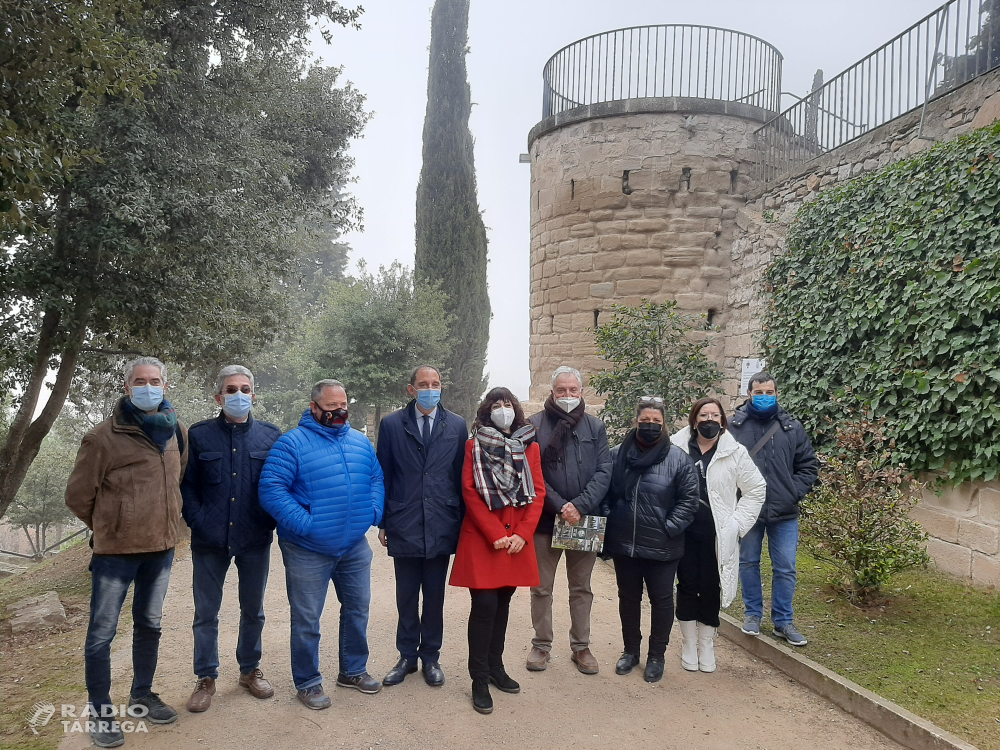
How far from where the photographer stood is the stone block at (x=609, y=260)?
10.4 metres

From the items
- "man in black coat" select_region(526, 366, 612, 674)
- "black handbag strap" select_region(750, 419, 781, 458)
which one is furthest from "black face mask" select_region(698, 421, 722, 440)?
"man in black coat" select_region(526, 366, 612, 674)

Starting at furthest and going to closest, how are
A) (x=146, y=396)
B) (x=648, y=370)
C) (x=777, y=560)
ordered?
(x=648, y=370), (x=777, y=560), (x=146, y=396)

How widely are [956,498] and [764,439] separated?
2426mm

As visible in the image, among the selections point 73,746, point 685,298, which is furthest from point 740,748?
point 685,298

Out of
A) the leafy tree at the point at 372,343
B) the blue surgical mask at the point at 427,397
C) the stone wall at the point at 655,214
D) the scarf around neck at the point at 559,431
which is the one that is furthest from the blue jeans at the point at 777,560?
the leafy tree at the point at 372,343

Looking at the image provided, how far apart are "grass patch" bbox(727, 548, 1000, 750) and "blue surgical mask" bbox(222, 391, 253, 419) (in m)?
3.76

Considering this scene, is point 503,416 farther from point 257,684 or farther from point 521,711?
point 257,684

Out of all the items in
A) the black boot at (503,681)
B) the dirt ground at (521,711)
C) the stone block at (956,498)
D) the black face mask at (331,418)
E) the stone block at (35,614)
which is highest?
the black face mask at (331,418)

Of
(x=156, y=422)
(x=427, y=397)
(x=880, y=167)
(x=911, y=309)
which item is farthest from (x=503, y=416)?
(x=880, y=167)

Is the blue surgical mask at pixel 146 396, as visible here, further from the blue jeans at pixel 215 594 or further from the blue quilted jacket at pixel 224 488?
the blue jeans at pixel 215 594

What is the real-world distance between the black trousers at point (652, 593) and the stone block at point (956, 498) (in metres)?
3.08

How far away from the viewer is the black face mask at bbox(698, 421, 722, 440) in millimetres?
4473

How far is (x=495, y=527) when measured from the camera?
397 centimetres

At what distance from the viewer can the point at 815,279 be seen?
7.96 meters
